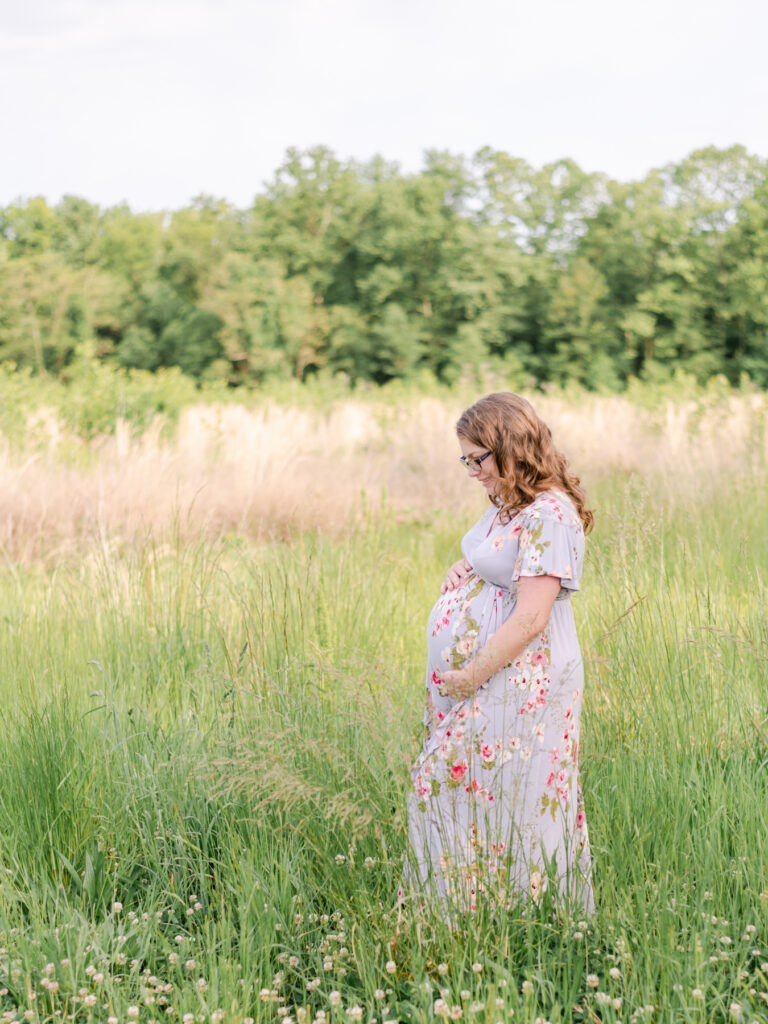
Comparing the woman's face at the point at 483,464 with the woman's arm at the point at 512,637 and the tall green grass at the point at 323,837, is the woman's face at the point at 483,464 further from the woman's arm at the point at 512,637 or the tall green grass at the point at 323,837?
the tall green grass at the point at 323,837

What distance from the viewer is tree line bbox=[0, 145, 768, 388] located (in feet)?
100

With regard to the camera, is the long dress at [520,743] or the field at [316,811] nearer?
the field at [316,811]

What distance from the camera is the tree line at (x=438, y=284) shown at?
30609mm

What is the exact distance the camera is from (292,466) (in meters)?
9.28

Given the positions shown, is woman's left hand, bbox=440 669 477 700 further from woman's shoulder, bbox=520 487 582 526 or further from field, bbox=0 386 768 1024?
woman's shoulder, bbox=520 487 582 526

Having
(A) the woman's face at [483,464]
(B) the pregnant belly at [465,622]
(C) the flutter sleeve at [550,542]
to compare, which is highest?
(A) the woman's face at [483,464]

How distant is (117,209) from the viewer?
1784 inches

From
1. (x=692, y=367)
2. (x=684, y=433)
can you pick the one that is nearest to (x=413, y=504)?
(x=684, y=433)

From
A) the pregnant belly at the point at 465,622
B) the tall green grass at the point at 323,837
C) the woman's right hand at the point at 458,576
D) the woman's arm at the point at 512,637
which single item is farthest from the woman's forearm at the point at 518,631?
the woman's right hand at the point at 458,576

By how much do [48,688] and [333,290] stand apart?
34.0 m

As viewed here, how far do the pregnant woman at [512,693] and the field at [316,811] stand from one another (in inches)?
4.2

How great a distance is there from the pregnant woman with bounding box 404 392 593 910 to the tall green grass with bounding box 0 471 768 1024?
0.10m

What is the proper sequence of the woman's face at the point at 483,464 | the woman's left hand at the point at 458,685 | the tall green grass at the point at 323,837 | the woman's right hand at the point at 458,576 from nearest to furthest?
1. the tall green grass at the point at 323,837
2. the woman's left hand at the point at 458,685
3. the woman's face at the point at 483,464
4. the woman's right hand at the point at 458,576

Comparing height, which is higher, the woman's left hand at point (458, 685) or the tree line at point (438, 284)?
the tree line at point (438, 284)
